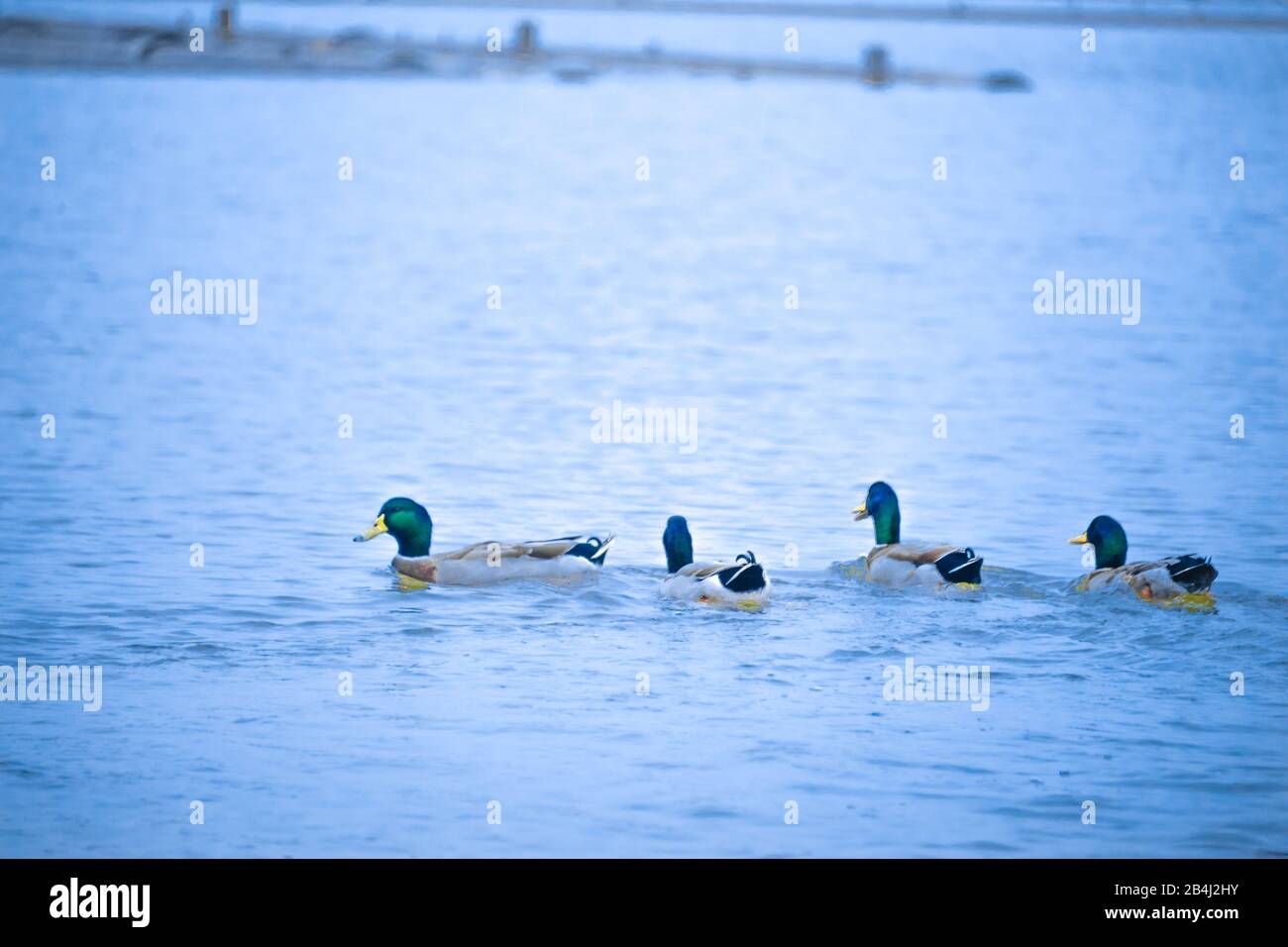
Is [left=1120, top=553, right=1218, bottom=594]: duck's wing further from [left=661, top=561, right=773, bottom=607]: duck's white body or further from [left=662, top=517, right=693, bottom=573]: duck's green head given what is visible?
[left=662, top=517, right=693, bottom=573]: duck's green head

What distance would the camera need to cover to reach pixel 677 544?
1530 centimetres

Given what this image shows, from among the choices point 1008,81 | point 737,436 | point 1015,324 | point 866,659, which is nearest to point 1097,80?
point 1008,81

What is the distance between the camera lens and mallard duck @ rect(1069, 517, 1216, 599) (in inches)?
559

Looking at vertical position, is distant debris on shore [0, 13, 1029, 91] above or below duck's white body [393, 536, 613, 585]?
above

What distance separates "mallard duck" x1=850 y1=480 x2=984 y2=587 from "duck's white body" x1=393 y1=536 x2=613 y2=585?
6.97 feet

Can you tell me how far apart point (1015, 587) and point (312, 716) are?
583cm

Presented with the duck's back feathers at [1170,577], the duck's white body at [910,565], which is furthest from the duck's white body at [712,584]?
the duck's back feathers at [1170,577]

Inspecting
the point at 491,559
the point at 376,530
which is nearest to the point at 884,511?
the point at 491,559

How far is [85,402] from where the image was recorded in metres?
23.7

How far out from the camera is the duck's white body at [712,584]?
14.5m

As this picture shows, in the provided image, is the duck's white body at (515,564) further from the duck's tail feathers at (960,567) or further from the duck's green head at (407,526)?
the duck's tail feathers at (960,567)

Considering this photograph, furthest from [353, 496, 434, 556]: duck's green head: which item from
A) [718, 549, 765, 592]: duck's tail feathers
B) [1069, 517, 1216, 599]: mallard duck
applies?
[1069, 517, 1216, 599]: mallard duck

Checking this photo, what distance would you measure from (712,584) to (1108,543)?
10.1ft
